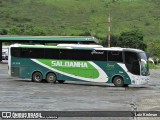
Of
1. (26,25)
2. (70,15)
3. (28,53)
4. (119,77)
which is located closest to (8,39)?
(28,53)

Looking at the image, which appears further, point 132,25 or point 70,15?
point 70,15

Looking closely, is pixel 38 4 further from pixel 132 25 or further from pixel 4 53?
pixel 4 53

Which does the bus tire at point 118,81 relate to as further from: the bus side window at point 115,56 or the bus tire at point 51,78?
the bus tire at point 51,78

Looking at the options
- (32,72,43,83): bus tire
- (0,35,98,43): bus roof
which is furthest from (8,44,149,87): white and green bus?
(0,35,98,43): bus roof

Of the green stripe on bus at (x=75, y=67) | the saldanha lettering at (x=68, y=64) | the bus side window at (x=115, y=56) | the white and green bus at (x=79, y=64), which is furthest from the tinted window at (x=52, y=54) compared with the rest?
the bus side window at (x=115, y=56)

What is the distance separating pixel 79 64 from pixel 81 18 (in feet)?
304

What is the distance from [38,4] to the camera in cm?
13400

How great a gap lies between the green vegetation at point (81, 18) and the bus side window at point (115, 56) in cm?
6576

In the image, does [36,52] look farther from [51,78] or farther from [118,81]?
[118,81]

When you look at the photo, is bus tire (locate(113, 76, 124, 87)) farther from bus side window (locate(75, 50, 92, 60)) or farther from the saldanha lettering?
bus side window (locate(75, 50, 92, 60))

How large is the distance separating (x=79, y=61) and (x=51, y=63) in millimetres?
2034

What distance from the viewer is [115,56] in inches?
1236

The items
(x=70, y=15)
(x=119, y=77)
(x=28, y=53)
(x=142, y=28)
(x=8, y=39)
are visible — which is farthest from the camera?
(x=70, y=15)

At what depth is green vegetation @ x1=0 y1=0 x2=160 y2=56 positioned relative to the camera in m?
109
